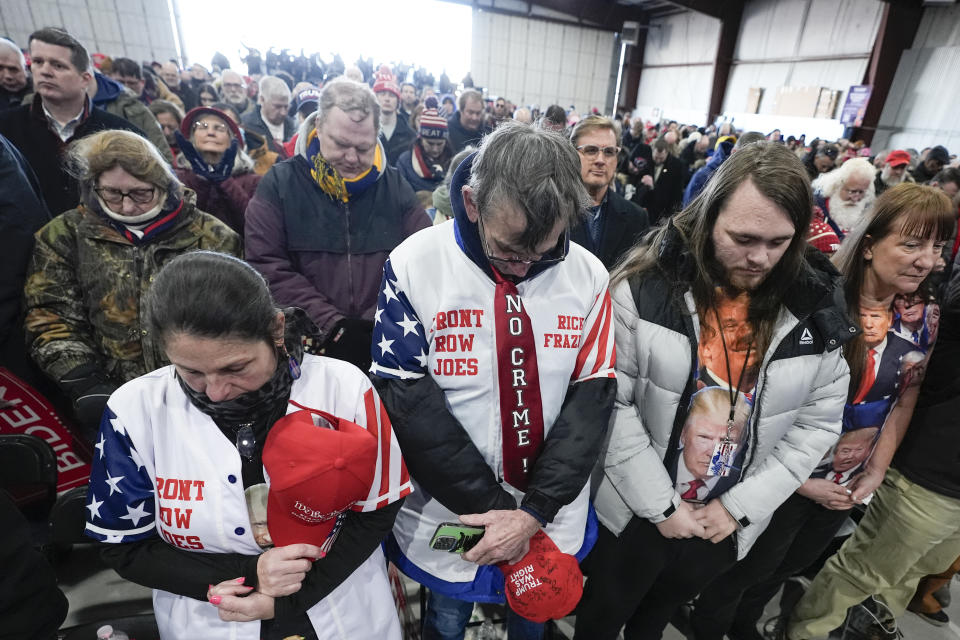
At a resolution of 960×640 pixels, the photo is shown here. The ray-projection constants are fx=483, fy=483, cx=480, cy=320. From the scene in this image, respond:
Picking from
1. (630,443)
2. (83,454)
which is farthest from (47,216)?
(630,443)

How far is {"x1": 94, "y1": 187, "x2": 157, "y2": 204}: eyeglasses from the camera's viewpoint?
1.55 meters

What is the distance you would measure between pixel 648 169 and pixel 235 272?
6600 mm

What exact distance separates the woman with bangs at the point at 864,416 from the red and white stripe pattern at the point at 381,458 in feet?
4.37

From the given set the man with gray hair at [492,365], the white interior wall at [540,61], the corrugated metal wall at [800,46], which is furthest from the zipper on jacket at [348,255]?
the white interior wall at [540,61]

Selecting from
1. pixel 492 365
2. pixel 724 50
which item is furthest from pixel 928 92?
pixel 492 365

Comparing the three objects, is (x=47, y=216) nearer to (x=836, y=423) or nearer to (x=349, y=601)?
(x=349, y=601)

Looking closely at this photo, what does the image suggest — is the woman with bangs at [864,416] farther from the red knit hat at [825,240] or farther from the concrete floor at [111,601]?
the red knit hat at [825,240]

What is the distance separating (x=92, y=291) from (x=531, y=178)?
61.7 inches

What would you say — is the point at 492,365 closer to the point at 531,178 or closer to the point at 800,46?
the point at 531,178

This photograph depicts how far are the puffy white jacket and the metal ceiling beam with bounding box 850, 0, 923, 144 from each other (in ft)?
48.6

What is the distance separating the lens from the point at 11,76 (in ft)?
9.89

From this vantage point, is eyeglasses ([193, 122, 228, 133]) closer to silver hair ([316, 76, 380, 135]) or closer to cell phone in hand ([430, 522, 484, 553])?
silver hair ([316, 76, 380, 135])

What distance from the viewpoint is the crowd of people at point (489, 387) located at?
1050mm

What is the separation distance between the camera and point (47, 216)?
6.16 feet
